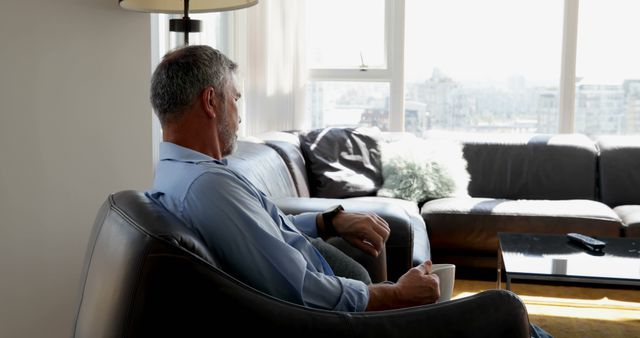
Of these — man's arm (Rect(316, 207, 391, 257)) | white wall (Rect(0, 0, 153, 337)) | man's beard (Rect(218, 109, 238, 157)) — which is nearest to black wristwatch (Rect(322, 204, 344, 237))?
man's arm (Rect(316, 207, 391, 257))

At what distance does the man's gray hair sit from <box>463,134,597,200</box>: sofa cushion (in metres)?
3.25

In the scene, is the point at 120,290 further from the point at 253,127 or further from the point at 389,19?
the point at 389,19

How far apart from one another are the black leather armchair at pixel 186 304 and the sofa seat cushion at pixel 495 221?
2621mm

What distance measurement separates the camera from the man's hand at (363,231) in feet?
7.06

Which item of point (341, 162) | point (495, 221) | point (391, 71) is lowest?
point (495, 221)

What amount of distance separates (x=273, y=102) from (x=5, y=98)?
9.99ft

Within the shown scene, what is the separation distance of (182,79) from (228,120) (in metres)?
0.16

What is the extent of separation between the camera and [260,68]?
466cm

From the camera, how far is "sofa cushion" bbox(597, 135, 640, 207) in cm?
445

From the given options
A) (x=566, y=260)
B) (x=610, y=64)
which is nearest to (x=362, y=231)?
(x=566, y=260)

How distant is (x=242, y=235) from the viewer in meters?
1.46

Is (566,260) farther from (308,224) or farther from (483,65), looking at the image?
(483,65)

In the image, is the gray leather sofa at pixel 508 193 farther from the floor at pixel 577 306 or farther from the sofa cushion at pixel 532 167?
the floor at pixel 577 306

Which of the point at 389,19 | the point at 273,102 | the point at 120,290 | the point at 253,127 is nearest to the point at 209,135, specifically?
the point at 120,290
